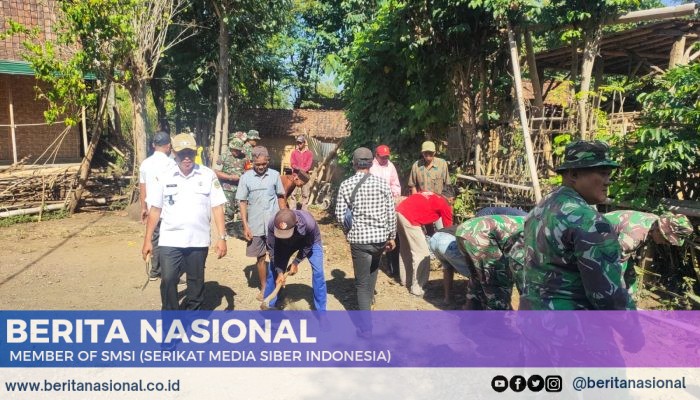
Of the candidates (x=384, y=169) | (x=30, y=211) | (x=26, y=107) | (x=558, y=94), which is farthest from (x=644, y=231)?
(x=26, y=107)

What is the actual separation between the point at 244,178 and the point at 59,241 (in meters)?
4.73

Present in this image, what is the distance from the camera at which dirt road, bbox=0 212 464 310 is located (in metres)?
5.38

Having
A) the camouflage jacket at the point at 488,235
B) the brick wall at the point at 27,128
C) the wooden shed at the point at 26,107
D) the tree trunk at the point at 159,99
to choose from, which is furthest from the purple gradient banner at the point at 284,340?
the tree trunk at the point at 159,99

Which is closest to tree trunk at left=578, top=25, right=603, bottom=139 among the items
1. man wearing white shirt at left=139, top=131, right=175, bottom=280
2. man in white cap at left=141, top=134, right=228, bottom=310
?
man in white cap at left=141, top=134, right=228, bottom=310

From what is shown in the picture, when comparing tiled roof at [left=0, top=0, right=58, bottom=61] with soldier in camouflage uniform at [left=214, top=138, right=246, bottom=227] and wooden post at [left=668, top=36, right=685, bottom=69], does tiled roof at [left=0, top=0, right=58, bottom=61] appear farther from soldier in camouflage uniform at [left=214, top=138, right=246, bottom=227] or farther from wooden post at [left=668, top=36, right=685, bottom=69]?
wooden post at [left=668, top=36, right=685, bottom=69]

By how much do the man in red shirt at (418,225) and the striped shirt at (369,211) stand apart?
109 centimetres

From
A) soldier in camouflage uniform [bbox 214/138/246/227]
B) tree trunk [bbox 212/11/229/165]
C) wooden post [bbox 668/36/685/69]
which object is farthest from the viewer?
tree trunk [bbox 212/11/229/165]

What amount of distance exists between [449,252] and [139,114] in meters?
8.02

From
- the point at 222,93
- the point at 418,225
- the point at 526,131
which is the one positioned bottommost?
the point at 418,225

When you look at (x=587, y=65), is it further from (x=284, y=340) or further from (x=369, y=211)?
(x=284, y=340)

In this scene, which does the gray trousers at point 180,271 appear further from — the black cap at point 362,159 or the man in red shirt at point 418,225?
the man in red shirt at point 418,225

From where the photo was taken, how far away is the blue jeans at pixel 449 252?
4.92m

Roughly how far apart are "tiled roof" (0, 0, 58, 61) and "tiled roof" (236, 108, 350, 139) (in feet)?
31.5

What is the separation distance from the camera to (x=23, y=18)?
39.4 ft
